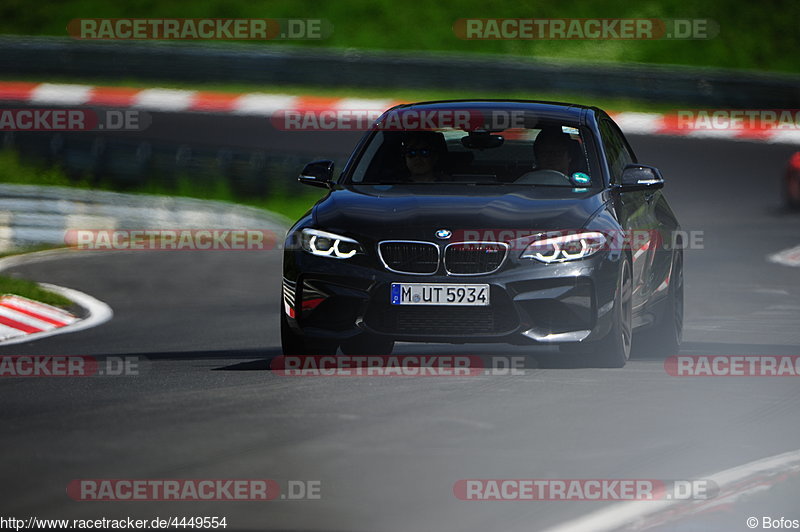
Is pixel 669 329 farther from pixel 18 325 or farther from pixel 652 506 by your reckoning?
pixel 652 506

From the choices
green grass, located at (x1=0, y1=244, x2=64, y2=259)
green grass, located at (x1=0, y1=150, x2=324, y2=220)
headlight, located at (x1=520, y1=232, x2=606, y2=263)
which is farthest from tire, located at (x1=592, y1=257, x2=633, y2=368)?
green grass, located at (x1=0, y1=150, x2=324, y2=220)

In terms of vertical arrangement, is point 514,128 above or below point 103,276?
above

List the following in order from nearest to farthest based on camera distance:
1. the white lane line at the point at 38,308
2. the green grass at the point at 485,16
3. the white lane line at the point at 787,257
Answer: the white lane line at the point at 38,308 < the white lane line at the point at 787,257 < the green grass at the point at 485,16

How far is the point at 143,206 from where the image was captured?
1900cm

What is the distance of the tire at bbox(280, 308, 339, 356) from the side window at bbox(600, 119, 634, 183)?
1973 millimetres

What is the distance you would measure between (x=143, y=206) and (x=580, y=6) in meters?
20.3

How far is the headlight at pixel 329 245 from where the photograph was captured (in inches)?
359

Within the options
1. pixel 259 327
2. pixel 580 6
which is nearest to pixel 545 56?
pixel 580 6

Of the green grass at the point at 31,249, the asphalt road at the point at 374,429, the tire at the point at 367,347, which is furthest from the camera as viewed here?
the green grass at the point at 31,249

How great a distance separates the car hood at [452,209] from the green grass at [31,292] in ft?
15.3

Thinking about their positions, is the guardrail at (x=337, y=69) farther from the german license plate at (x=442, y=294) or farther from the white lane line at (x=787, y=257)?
the german license plate at (x=442, y=294)

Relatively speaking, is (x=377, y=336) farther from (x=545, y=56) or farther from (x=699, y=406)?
(x=545, y=56)

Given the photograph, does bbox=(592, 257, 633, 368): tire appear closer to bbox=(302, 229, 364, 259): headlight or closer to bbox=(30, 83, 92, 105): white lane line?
bbox=(302, 229, 364, 259): headlight

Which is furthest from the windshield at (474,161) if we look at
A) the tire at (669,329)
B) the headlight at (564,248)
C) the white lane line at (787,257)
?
the white lane line at (787,257)
